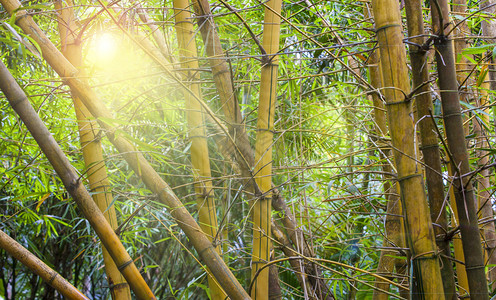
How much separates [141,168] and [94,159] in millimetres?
221

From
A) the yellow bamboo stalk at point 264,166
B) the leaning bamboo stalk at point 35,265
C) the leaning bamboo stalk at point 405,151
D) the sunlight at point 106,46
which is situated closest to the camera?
the leaning bamboo stalk at point 405,151

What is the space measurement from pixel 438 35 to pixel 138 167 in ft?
2.10

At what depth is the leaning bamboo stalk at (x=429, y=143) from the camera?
77 cm

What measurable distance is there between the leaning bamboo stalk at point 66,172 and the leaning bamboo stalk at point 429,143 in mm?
603

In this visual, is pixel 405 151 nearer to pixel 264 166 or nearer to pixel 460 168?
pixel 460 168

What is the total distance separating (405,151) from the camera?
28.3 inches

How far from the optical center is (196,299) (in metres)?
2.43

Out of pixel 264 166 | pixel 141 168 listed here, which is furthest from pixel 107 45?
pixel 264 166

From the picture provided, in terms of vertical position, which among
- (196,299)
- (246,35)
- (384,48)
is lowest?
(196,299)

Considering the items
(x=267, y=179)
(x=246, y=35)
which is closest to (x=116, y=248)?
(x=267, y=179)

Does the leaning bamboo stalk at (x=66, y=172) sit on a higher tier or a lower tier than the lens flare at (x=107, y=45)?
lower

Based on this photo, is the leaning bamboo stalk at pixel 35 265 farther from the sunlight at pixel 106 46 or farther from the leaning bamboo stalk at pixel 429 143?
the leaning bamboo stalk at pixel 429 143

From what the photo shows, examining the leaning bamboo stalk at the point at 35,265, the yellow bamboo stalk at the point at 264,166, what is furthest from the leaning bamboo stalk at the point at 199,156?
the leaning bamboo stalk at the point at 35,265

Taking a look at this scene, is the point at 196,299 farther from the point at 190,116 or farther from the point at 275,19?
the point at 275,19
